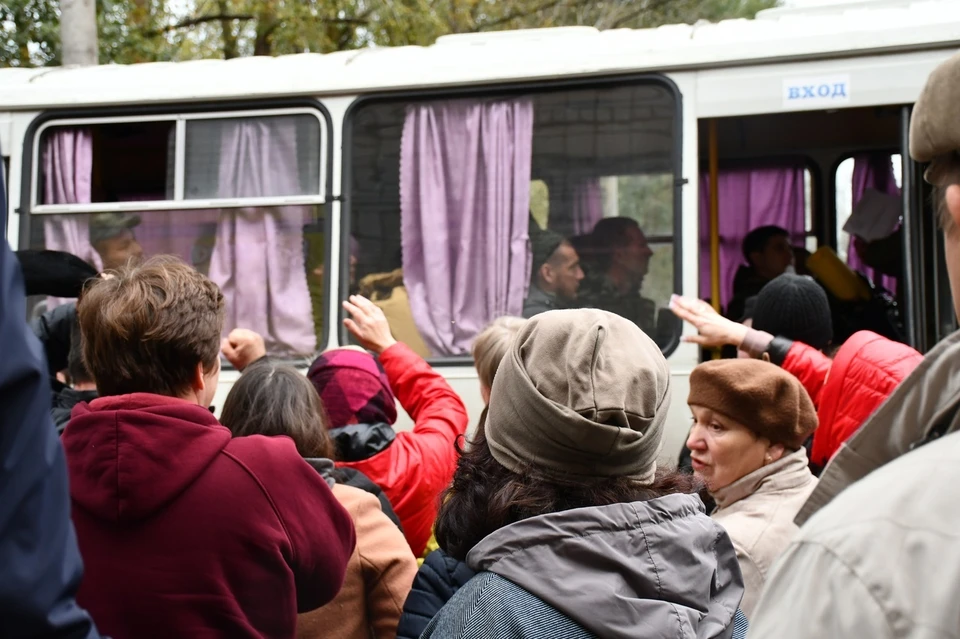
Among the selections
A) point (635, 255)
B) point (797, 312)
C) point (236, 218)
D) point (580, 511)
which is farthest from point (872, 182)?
point (580, 511)

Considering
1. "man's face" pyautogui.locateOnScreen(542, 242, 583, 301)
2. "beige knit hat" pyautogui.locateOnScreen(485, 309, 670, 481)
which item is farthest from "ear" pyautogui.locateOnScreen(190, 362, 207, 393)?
"man's face" pyautogui.locateOnScreen(542, 242, 583, 301)

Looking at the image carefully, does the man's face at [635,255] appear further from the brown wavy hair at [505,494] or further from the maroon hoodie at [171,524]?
the maroon hoodie at [171,524]

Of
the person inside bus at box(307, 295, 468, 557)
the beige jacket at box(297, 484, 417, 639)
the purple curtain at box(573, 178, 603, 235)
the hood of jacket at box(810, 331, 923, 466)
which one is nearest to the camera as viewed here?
the beige jacket at box(297, 484, 417, 639)

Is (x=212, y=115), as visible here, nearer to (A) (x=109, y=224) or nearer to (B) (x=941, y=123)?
(A) (x=109, y=224)

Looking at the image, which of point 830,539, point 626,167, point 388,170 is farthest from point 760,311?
point 830,539

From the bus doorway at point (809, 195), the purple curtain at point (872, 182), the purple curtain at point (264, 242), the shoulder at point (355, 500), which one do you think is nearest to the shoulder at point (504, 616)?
the shoulder at point (355, 500)

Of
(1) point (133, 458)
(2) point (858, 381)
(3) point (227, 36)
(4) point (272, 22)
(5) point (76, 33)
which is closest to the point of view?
(1) point (133, 458)

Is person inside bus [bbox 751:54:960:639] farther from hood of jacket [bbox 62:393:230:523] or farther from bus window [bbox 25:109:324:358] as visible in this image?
bus window [bbox 25:109:324:358]

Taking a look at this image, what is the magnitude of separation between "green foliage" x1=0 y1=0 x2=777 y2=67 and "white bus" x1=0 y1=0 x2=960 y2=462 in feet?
19.0

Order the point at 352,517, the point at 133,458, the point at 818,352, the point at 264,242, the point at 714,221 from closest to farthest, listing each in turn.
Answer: the point at 133,458 → the point at 352,517 → the point at 818,352 → the point at 264,242 → the point at 714,221

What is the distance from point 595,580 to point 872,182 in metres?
6.22

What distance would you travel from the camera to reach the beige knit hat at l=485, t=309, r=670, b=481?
1.75 metres

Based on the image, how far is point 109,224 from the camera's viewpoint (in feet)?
19.2

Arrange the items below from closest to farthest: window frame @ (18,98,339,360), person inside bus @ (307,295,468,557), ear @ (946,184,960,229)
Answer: ear @ (946,184,960,229) → person inside bus @ (307,295,468,557) → window frame @ (18,98,339,360)
